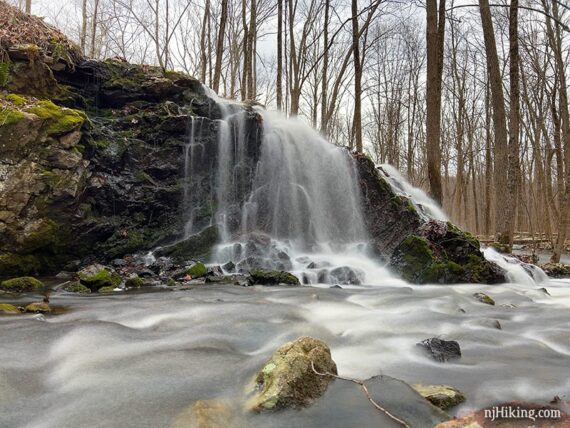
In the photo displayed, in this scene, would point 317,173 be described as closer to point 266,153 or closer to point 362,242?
point 266,153

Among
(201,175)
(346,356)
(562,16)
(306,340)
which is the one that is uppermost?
(562,16)

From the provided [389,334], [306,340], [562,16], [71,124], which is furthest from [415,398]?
[562,16]

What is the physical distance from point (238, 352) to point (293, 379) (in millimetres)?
1315

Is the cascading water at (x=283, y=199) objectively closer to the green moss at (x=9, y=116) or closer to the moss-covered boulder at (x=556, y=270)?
the moss-covered boulder at (x=556, y=270)

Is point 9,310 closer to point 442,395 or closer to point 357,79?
point 442,395

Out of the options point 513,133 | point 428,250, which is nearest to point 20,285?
point 428,250

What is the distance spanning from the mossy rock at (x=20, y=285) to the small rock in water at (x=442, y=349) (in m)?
6.20

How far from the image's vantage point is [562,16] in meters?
18.4

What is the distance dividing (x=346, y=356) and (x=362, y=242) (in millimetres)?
7109

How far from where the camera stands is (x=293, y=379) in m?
2.55

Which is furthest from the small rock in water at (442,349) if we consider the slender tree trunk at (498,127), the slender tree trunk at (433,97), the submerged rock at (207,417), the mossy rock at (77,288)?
the slender tree trunk at (433,97)

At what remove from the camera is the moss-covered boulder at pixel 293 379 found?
97.4 inches

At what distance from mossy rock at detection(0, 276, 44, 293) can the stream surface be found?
33.3 inches

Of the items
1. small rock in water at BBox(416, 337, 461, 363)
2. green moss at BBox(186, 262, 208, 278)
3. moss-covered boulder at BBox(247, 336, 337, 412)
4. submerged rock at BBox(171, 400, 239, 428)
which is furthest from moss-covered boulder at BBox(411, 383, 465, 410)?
green moss at BBox(186, 262, 208, 278)
